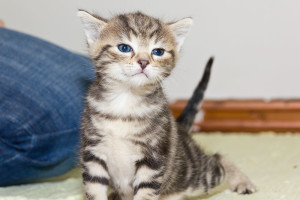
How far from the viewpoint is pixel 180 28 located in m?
1.56

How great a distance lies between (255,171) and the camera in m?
1.97

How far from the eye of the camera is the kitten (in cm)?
136

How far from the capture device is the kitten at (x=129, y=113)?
1357mm

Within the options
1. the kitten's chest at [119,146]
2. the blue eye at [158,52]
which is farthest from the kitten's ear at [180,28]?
the kitten's chest at [119,146]

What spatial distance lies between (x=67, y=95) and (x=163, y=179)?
0.57m

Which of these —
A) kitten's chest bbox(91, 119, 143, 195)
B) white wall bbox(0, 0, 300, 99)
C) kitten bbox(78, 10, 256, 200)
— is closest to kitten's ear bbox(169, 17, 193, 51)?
kitten bbox(78, 10, 256, 200)

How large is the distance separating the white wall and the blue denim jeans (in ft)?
3.11

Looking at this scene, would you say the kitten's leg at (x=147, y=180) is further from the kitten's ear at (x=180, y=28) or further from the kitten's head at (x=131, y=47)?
the kitten's ear at (x=180, y=28)

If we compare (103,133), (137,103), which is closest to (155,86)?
(137,103)

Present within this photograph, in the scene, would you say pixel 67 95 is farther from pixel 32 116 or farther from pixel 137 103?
pixel 137 103

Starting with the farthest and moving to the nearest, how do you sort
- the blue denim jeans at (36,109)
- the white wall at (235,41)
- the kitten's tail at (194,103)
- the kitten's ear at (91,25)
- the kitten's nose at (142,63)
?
the white wall at (235,41)
the kitten's tail at (194,103)
the blue denim jeans at (36,109)
the kitten's ear at (91,25)
the kitten's nose at (142,63)

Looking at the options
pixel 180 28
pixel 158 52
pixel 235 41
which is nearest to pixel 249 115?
pixel 235 41

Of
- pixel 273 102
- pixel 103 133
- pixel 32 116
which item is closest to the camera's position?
pixel 103 133

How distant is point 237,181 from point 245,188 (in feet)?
0.15
